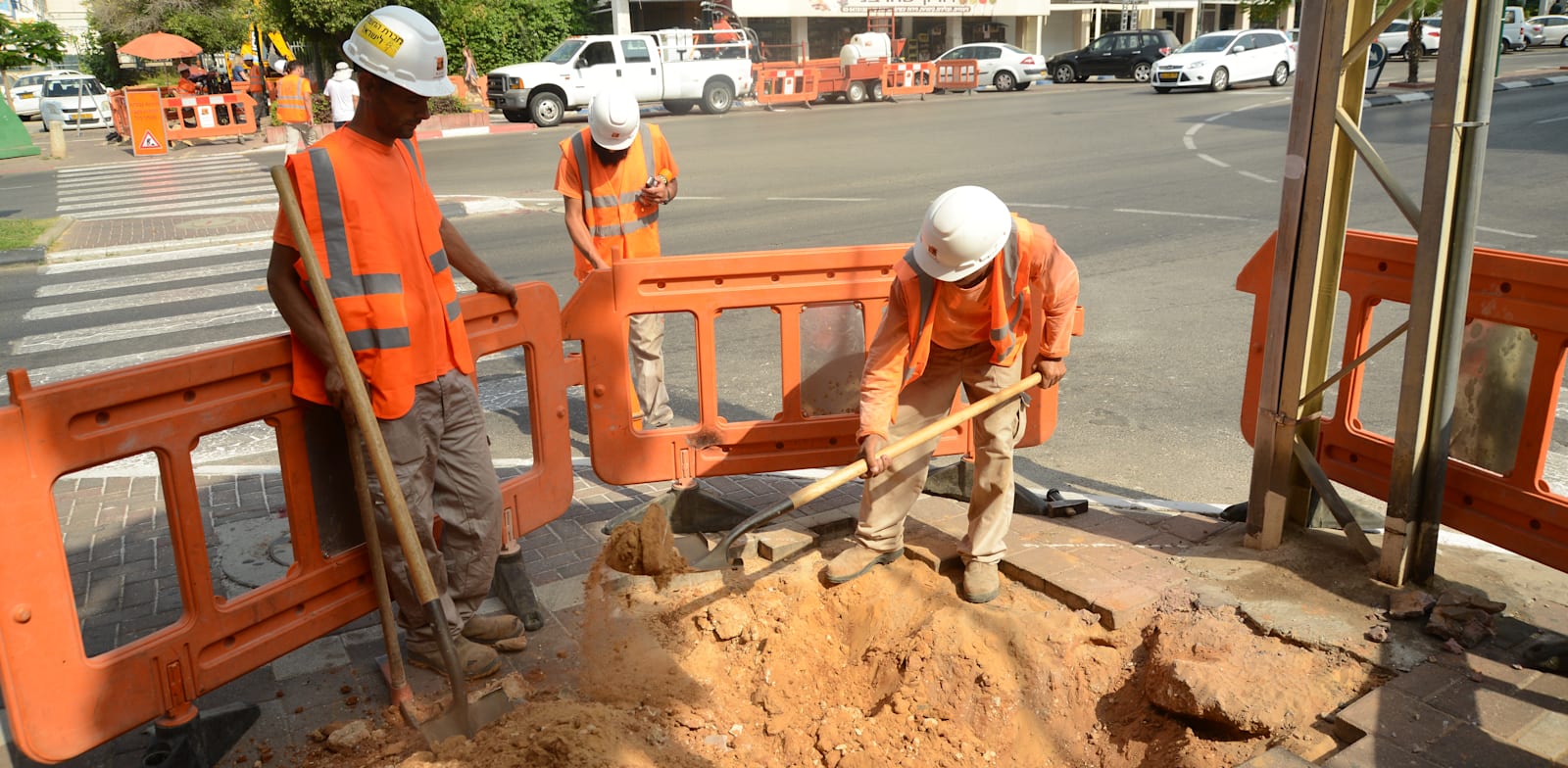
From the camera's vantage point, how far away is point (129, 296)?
9.98m

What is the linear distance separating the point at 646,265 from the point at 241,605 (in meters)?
1.95

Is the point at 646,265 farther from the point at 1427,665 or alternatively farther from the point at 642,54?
the point at 642,54

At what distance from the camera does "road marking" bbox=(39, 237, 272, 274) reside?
1138 cm

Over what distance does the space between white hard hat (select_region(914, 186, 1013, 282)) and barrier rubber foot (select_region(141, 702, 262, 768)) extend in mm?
2689

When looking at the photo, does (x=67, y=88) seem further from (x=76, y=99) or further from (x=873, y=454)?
(x=873, y=454)

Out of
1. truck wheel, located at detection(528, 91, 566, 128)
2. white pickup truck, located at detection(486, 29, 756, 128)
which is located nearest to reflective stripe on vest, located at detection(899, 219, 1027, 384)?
white pickup truck, located at detection(486, 29, 756, 128)

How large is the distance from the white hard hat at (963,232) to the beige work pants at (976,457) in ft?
1.83

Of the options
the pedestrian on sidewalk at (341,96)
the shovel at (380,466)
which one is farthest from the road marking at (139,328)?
the pedestrian on sidewalk at (341,96)

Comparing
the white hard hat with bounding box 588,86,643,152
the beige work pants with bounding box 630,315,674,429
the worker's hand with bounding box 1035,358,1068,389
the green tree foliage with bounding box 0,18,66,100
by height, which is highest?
the green tree foliage with bounding box 0,18,66,100

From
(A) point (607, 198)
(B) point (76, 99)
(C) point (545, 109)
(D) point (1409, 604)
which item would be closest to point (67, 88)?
(B) point (76, 99)

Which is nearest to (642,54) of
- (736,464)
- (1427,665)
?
(736,464)

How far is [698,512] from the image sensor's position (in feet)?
16.1

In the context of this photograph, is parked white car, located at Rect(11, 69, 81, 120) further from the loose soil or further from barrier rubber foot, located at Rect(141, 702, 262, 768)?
the loose soil

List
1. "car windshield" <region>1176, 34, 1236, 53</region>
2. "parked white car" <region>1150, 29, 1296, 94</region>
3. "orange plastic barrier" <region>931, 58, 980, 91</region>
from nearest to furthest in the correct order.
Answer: "parked white car" <region>1150, 29, 1296, 94</region>, "car windshield" <region>1176, 34, 1236, 53</region>, "orange plastic barrier" <region>931, 58, 980, 91</region>
